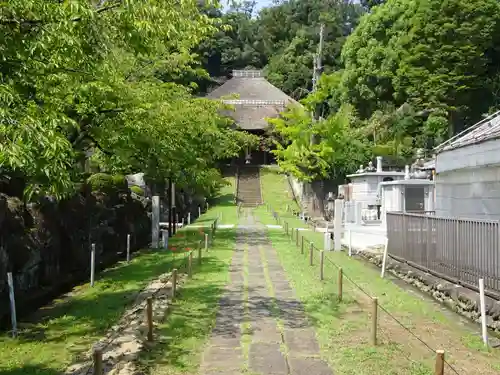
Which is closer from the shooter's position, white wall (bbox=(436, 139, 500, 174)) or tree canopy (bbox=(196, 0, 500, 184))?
white wall (bbox=(436, 139, 500, 174))

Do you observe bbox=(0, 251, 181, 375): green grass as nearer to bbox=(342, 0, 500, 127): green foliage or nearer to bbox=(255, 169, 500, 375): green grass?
bbox=(255, 169, 500, 375): green grass

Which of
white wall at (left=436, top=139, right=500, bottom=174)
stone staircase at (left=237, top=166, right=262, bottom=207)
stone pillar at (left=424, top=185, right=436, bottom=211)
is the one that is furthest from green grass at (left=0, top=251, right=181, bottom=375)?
stone staircase at (left=237, top=166, right=262, bottom=207)

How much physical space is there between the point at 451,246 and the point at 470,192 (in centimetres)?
170

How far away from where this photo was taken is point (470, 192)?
1291 centimetres

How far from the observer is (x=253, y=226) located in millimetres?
30672

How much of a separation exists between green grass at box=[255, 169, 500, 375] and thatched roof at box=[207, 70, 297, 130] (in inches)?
1627

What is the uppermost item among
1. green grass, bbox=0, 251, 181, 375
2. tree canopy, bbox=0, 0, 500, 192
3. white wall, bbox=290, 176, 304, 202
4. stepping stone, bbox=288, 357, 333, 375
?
tree canopy, bbox=0, 0, 500, 192

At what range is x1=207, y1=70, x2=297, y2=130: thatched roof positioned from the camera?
56125 mm

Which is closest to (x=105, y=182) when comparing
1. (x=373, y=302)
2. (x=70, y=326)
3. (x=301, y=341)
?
(x=70, y=326)

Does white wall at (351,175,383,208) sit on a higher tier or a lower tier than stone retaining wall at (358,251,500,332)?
higher

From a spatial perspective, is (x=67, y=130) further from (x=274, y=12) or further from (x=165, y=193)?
(x=274, y=12)

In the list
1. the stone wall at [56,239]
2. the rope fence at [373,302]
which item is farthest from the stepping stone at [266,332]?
the stone wall at [56,239]

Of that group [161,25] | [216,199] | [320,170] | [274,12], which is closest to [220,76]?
[274,12]

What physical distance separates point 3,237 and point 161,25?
5719 millimetres
